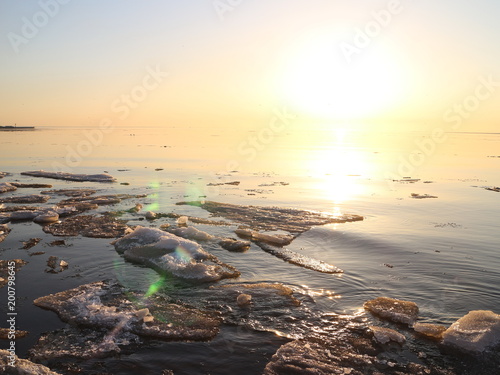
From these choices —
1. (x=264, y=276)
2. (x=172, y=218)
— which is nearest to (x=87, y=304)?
(x=264, y=276)

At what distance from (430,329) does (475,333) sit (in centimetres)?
78

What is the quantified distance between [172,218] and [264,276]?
25.5 ft

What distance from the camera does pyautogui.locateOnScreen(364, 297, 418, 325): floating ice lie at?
7.85 metres

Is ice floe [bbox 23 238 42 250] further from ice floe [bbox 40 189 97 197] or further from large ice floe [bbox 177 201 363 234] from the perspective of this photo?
ice floe [bbox 40 189 97 197]

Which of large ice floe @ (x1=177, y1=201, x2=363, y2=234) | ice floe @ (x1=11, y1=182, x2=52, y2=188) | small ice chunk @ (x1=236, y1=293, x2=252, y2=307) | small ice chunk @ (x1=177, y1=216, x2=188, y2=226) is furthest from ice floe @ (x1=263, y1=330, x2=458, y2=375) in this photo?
ice floe @ (x1=11, y1=182, x2=52, y2=188)

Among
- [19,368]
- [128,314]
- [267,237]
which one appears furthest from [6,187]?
[19,368]

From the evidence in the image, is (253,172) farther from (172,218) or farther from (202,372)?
(202,372)

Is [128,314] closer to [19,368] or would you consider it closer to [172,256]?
[19,368]

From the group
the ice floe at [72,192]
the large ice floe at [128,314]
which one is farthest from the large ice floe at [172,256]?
the ice floe at [72,192]

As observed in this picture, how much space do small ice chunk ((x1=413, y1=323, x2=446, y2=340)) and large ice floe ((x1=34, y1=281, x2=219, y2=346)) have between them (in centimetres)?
412

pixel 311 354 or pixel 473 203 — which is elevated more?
pixel 473 203

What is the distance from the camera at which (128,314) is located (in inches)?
311

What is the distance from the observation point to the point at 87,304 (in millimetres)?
8273

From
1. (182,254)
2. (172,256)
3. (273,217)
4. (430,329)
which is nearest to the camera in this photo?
(430,329)
